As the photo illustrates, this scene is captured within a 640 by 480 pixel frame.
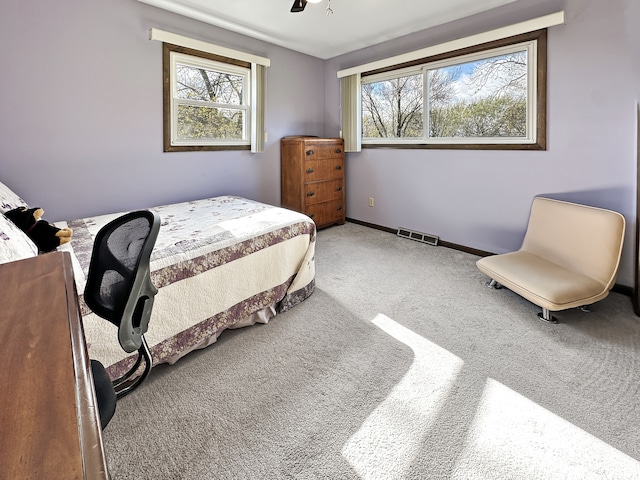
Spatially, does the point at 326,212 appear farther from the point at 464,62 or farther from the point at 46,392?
the point at 46,392

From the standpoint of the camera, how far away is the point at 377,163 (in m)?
4.59

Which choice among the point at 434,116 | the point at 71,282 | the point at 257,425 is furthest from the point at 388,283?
the point at 71,282

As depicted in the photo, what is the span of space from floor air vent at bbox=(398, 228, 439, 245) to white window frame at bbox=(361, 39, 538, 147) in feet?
3.52

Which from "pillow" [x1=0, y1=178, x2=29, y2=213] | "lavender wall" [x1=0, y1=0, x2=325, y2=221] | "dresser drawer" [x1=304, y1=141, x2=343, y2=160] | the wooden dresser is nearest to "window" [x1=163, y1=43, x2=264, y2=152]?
"lavender wall" [x1=0, y1=0, x2=325, y2=221]

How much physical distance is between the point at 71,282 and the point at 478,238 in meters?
3.64

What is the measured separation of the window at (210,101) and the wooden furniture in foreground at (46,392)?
299 cm

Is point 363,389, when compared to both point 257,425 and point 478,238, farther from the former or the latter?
point 478,238

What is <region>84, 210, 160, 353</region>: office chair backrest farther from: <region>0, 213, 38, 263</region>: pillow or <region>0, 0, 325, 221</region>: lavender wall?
<region>0, 0, 325, 221</region>: lavender wall

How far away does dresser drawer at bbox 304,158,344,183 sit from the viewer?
173 inches

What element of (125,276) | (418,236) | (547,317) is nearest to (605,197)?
(547,317)

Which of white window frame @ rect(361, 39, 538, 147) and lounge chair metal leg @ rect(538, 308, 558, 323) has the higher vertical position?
white window frame @ rect(361, 39, 538, 147)

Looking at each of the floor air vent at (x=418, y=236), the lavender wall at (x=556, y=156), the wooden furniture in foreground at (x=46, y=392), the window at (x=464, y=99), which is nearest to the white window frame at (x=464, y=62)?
the window at (x=464, y=99)

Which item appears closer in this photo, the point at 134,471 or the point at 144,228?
the point at 144,228

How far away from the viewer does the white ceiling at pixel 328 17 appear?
3.19m
